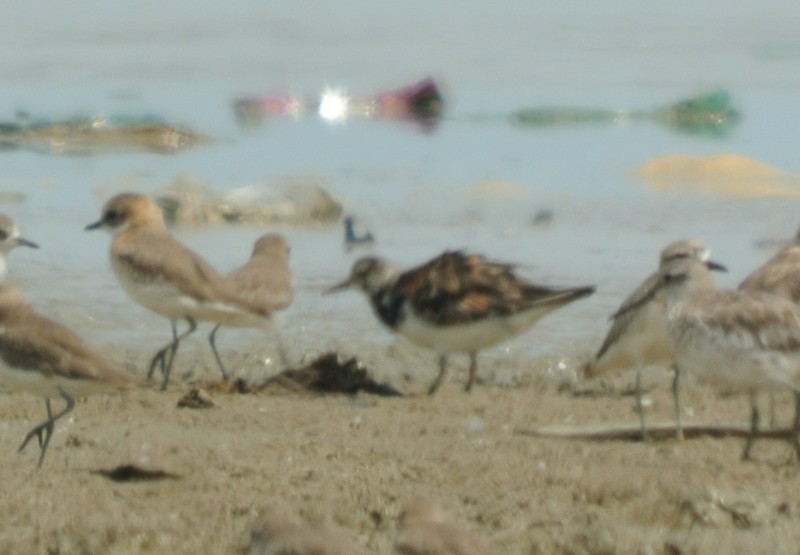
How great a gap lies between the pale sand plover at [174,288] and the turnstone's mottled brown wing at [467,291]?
85 cm

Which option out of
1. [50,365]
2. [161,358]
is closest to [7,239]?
[161,358]

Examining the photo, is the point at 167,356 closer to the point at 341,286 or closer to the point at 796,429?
→ the point at 341,286

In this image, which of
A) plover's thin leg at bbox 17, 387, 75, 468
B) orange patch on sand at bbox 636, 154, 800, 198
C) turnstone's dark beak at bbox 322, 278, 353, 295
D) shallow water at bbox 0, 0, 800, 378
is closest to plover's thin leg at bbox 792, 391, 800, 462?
shallow water at bbox 0, 0, 800, 378

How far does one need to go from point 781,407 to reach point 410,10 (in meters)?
17.6

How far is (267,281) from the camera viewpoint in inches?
396

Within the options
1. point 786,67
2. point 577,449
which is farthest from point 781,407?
point 786,67

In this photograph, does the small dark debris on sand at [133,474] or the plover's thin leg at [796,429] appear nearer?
the small dark debris on sand at [133,474]

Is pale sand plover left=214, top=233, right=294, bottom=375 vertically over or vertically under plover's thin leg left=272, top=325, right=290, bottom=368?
over

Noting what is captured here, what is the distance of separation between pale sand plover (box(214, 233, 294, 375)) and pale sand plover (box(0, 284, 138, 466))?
82.8 inches

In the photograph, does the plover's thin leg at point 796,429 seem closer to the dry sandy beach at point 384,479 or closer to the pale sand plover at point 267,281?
the dry sandy beach at point 384,479

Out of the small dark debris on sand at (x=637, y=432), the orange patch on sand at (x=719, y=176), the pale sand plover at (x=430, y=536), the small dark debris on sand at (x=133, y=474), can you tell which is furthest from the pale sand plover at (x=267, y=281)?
the orange patch on sand at (x=719, y=176)

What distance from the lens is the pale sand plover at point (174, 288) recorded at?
984cm

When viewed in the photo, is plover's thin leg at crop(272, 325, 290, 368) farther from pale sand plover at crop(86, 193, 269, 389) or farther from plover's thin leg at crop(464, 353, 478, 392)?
plover's thin leg at crop(464, 353, 478, 392)

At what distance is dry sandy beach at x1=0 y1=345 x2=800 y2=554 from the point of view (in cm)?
621
